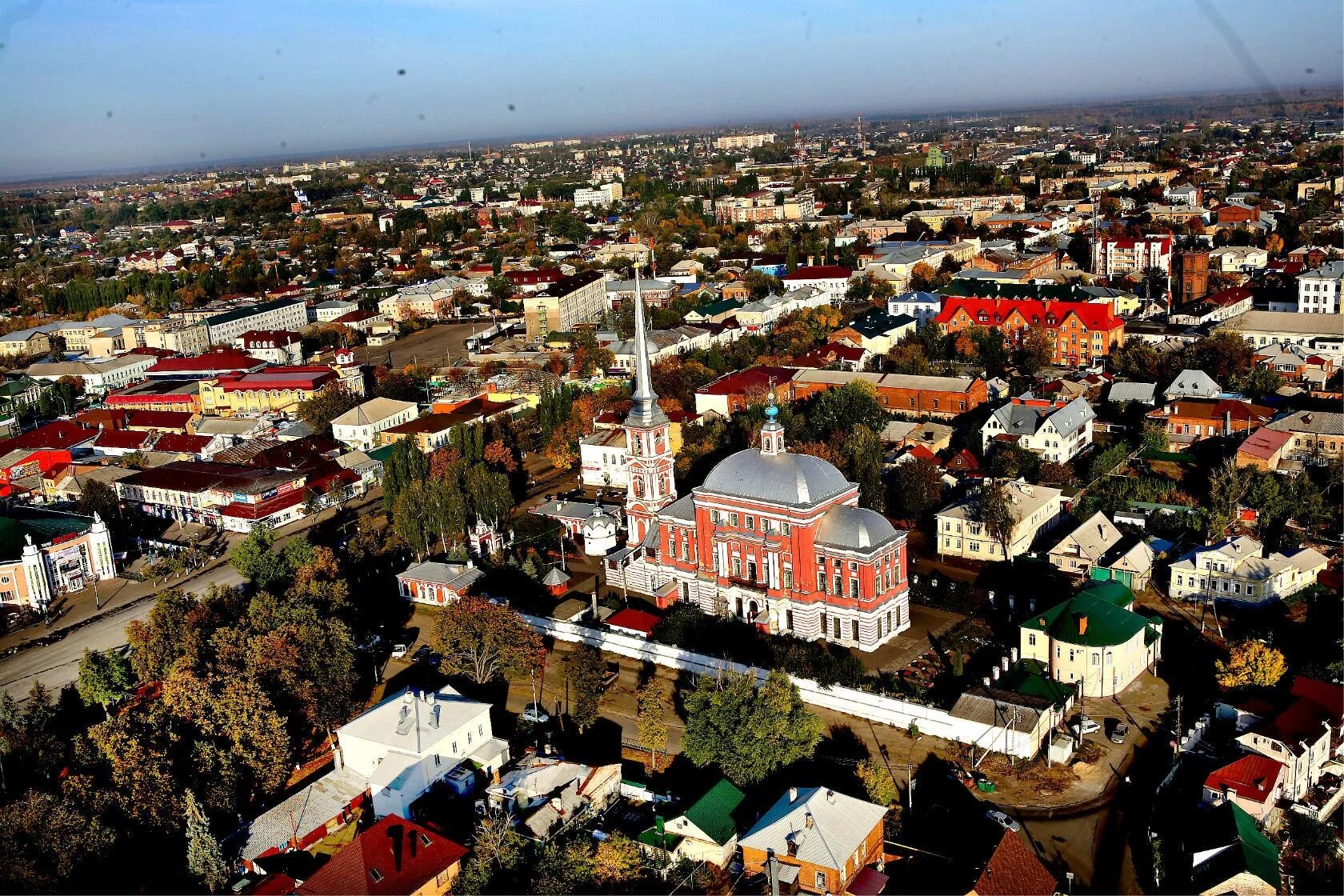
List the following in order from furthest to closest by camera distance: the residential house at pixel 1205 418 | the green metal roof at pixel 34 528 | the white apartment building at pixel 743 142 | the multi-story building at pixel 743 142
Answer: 1. the white apartment building at pixel 743 142
2. the multi-story building at pixel 743 142
3. the residential house at pixel 1205 418
4. the green metal roof at pixel 34 528

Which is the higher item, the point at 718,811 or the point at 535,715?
the point at 718,811

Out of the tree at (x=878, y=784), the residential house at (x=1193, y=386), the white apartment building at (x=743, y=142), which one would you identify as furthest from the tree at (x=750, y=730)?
the white apartment building at (x=743, y=142)

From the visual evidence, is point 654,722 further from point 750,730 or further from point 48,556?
point 48,556

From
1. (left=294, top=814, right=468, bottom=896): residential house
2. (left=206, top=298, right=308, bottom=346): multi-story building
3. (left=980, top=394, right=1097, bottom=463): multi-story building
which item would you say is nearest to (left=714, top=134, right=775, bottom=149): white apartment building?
(left=206, top=298, right=308, bottom=346): multi-story building

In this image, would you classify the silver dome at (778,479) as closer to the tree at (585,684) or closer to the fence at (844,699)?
the fence at (844,699)

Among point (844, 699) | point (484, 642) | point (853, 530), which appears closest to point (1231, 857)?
point (844, 699)
